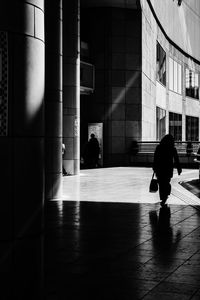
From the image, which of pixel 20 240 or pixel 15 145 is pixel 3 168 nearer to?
pixel 15 145

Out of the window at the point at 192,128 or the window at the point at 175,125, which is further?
the window at the point at 192,128

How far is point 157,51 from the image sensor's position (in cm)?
3962

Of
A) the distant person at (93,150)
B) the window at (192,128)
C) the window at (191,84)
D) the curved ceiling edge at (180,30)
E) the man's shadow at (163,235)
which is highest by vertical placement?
the curved ceiling edge at (180,30)

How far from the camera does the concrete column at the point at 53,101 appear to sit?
14141mm

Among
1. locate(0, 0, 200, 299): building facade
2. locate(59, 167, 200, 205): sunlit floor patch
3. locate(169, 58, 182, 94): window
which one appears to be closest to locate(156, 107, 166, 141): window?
locate(0, 0, 200, 299): building facade

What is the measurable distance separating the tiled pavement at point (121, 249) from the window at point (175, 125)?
32827mm

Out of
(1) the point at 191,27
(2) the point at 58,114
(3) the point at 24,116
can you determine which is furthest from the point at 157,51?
(3) the point at 24,116

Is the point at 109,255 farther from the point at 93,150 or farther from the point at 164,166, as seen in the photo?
the point at 93,150

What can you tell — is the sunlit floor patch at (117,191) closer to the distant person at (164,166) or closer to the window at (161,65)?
the distant person at (164,166)

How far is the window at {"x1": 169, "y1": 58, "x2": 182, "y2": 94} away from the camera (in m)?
46.8

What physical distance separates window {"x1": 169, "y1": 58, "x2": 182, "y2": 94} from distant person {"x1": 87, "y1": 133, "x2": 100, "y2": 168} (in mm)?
18680

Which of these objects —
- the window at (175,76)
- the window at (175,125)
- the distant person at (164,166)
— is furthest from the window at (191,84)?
the distant person at (164,166)

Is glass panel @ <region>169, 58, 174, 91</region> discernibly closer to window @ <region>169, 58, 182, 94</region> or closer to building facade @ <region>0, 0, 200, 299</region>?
window @ <region>169, 58, 182, 94</region>

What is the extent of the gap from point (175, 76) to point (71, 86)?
27202 mm
